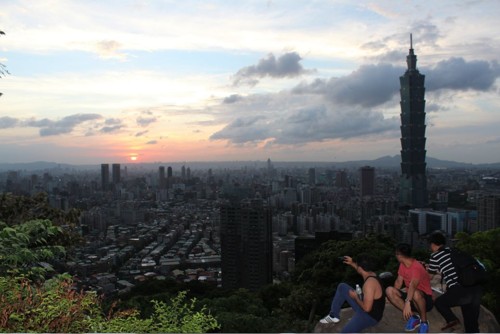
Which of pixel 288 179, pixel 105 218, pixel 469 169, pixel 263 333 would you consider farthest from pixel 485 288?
pixel 469 169

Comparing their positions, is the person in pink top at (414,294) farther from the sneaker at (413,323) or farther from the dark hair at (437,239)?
the dark hair at (437,239)

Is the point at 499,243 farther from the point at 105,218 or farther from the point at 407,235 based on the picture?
the point at 105,218

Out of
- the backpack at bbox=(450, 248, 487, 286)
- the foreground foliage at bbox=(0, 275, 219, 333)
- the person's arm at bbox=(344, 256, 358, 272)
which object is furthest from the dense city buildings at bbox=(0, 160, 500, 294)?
the backpack at bbox=(450, 248, 487, 286)

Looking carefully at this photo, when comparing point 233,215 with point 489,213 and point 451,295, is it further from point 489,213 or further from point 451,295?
point 451,295

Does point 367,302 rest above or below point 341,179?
above

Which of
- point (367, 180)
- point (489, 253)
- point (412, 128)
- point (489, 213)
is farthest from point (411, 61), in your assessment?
point (489, 253)

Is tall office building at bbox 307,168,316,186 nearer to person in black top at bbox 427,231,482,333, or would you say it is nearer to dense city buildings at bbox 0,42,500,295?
dense city buildings at bbox 0,42,500,295
